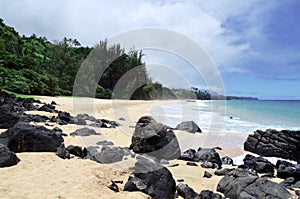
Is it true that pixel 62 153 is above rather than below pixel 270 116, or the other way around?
below

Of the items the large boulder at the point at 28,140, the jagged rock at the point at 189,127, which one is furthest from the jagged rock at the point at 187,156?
the jagged rock at the point at 189,127

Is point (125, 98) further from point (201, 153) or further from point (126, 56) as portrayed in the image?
point (201, 153)

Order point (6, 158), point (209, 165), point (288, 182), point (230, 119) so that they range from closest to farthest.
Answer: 1. point (6, 158)
2. point (288, 182)
3. point (209, 165)
4. point (230, 119)

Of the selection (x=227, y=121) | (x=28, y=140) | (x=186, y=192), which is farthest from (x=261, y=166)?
(x=227, y=121)

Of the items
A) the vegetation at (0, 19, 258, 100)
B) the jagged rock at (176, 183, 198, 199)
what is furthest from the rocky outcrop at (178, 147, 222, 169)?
the vegetation at (0, 19, 258, 100)

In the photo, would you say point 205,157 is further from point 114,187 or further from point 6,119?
point 6,119

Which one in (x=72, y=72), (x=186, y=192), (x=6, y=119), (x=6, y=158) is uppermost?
(x=72, y=72)

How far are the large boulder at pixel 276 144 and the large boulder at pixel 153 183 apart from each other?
7.26 metres

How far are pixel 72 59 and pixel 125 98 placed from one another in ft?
39.8

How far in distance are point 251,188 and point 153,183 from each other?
2.28 m

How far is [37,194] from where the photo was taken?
17.5ft

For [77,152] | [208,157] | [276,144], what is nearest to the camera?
[77,152]

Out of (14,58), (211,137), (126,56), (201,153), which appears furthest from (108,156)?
(126,56)

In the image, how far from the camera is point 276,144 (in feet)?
38.6
